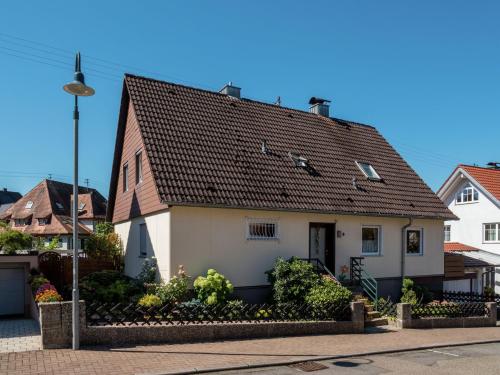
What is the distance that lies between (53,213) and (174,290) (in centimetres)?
4205

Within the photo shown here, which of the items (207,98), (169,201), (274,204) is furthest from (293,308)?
(207,98)

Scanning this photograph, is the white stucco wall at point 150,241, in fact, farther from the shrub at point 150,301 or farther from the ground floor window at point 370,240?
the ground floor window at point 370,240

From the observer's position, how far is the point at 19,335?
1158 centimetres

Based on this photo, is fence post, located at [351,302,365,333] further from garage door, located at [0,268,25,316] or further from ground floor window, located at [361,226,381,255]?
garage door, located at [0,268,25,316]

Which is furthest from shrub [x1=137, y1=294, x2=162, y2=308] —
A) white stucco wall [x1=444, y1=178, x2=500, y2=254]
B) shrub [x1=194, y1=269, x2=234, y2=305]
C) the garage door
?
white stucco wall [x1=444, y1=178, x2=500, y2=254]

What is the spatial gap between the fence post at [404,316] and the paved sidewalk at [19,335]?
10824 mm

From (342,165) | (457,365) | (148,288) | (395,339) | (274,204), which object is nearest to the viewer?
(457,365)

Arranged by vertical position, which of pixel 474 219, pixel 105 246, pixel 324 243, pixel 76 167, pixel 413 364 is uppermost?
pixel 76 167

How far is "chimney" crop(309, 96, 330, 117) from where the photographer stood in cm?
2380

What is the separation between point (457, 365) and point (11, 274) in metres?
14.5

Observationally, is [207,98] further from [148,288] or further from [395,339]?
[395,339]

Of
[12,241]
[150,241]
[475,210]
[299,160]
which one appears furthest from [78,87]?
[475,210]

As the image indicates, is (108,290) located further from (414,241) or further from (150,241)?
(414,241)

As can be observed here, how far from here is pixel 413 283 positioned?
18.6m
